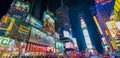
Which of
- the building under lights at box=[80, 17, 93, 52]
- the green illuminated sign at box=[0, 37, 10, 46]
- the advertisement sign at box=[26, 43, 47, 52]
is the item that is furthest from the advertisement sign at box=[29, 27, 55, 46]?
the building under lights at box=[80, 17, 93, 52]

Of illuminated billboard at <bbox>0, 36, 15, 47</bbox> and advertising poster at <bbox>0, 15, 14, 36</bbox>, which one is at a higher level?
advertising poster at <bbox>0, 15, 14, 36</bbox>

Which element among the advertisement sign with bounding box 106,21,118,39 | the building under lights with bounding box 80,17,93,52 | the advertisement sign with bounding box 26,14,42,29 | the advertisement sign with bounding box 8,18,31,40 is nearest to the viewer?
the advertisement sign with bounding box 106,21,118,39

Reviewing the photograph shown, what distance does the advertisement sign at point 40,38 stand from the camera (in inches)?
478

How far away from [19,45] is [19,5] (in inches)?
173

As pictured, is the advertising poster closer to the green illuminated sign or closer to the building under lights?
the green illuminated sign

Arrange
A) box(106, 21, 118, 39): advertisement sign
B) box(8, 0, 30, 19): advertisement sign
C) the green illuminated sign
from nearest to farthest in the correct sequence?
the green illuminated sign
box(106, 21, 118, 39): advertisement sign
box(8, 0, 30, 19): advertisement sign

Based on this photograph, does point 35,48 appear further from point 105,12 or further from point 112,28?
point 105,12

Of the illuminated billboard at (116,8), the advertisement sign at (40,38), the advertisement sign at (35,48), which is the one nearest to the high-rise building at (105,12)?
the illuminated billboard at (116,8)

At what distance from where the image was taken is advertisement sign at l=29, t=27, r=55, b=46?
12.1m

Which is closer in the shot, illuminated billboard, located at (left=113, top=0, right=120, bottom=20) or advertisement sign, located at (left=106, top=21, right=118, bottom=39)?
advertisement sign, located at (left=106, top=21, right=118, bottom=39)

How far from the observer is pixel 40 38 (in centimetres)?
1338

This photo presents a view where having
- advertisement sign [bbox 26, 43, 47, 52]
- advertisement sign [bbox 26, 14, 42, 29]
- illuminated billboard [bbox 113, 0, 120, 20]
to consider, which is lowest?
advertisement sign [bbox 26, 43, 47, 52]

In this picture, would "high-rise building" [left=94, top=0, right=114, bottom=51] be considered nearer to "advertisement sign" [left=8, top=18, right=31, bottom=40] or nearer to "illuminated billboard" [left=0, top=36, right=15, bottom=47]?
"advertisement sign" [left=8, top=18, right=31, bottom=40]

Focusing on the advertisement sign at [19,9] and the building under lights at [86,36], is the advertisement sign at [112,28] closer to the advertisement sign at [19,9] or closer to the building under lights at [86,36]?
the advertisement sign at [19,9]
